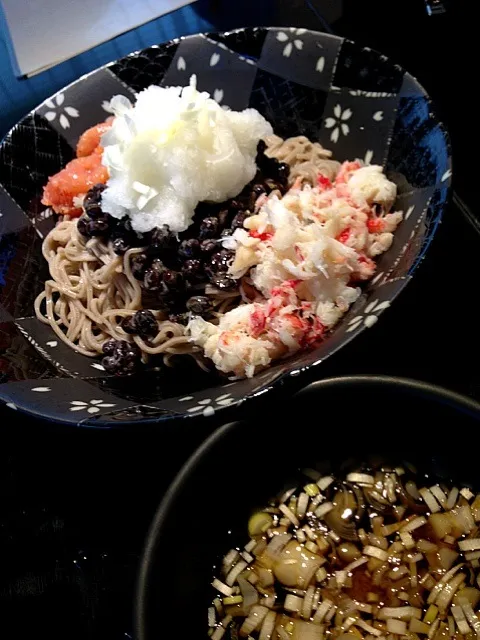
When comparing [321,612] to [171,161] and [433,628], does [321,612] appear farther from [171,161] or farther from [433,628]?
[171,161]

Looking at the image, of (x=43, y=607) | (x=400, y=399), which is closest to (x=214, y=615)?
(x=43, y=607)

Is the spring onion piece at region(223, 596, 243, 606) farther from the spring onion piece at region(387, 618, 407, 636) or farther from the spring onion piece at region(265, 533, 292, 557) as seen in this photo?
the spring onion piece at region(387, 618, 407, 636)

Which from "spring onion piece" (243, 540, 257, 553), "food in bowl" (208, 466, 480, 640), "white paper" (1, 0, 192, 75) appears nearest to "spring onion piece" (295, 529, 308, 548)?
"food in bowl" (208, 466, 480, 640)

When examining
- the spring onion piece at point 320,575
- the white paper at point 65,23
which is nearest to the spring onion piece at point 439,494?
the spring onion piece at point 320,575

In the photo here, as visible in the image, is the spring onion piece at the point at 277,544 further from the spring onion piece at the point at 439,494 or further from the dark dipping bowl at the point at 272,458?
the spring onion piece at the point at 439,494

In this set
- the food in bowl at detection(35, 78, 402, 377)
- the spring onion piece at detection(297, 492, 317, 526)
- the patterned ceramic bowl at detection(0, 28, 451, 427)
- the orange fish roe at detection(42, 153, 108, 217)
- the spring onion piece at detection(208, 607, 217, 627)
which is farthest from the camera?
the orange fish roe at detection(42, 153, 108, 217)

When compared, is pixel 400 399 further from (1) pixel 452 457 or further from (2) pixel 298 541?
(2) pixel 298 541
